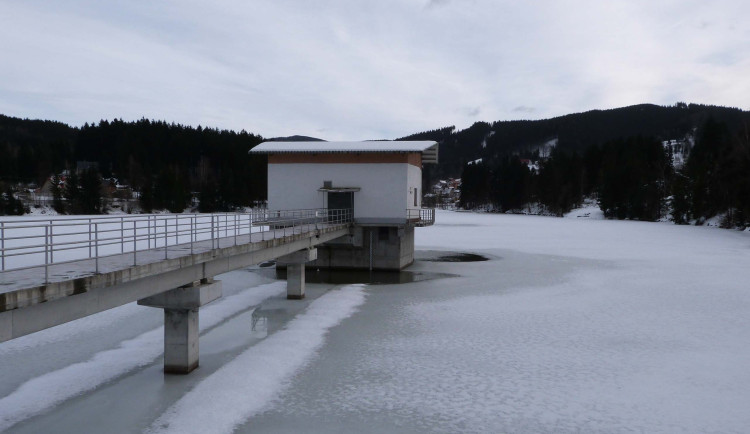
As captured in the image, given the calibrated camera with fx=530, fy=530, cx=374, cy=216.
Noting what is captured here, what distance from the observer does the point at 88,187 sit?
76.8 meters

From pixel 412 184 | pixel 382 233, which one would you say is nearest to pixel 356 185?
pixel 382 233

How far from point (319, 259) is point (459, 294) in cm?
1033

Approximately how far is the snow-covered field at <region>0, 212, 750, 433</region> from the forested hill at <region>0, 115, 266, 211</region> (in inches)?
2426

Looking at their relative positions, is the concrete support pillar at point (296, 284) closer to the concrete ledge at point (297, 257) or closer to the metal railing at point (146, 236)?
the concrete ledge at point (297, 257)

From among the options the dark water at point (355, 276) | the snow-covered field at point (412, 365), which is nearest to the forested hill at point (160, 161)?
the dark water at point (355, 276)

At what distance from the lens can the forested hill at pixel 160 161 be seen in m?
82.6

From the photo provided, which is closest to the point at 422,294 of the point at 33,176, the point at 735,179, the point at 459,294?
the point at 459,294

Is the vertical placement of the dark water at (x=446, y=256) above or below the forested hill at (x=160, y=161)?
below

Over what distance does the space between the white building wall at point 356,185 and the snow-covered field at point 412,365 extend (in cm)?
Answer: 660

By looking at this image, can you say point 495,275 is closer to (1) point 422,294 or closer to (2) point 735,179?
(1) point 422,294

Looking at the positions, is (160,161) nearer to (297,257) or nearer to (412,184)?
(412,184)

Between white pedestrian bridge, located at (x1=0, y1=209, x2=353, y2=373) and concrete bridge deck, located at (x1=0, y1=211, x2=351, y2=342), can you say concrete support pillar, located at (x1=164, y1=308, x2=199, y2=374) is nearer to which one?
white pedestrian bridge, located at (x1=0, y1=209, x2=353, y2=373)

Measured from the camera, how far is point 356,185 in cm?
2938

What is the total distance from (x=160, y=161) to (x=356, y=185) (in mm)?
84130
